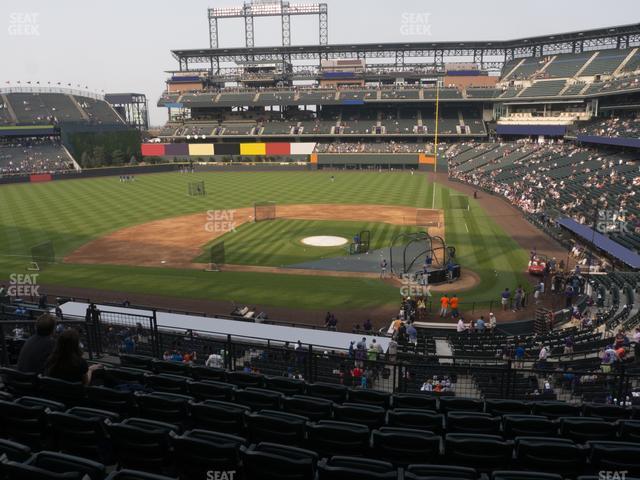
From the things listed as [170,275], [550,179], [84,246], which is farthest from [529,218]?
[84,246]

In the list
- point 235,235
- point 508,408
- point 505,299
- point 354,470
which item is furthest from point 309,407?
point 235,235

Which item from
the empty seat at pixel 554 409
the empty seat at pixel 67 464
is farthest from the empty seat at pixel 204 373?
the empty seat at pixel 554 409

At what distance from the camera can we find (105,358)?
11648mm

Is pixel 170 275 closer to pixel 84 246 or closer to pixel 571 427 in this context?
pixel 84 246

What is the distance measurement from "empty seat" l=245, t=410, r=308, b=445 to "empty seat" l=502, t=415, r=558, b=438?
123 inches

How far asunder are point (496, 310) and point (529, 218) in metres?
23.3

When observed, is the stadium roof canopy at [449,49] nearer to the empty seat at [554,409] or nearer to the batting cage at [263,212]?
the batting cage at [263,212]

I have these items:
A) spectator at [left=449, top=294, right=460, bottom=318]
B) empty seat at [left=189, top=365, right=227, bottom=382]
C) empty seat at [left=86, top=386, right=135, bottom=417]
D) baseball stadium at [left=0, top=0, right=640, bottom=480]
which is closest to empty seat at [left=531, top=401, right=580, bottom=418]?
baseball stadium at [left=0, top=0, right=640, bottom=480]

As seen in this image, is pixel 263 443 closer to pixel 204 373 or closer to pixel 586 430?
pixel 204 373

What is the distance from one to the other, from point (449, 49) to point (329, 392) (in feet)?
355

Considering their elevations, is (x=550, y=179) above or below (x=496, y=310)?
above

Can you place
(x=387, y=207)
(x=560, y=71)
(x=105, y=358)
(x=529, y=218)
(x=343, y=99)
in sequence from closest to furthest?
(x=105, y=358)
(x=529, y=218)
(x=387, y=207)
(x=560, y=71)
(x=343, y=99)

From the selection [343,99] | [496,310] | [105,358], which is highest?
[343,99]

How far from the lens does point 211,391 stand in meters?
8.16
